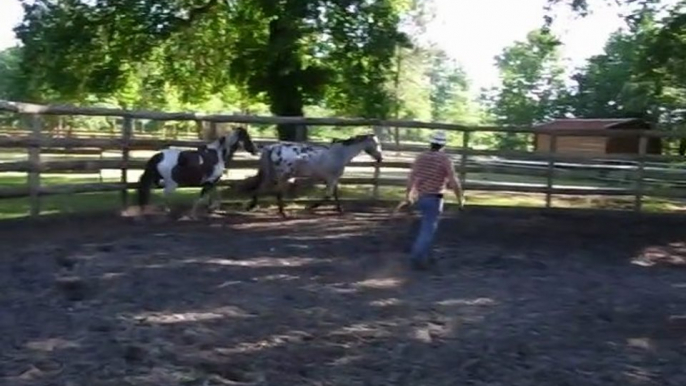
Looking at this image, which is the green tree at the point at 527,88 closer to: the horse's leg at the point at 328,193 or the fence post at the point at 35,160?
the horse's leg at the point at 328,193

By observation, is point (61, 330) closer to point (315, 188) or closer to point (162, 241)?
point (162, 241)

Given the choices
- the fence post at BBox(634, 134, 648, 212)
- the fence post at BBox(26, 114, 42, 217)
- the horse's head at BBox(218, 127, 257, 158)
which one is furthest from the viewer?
the fence post at BBox(634, 134, 648, 212)

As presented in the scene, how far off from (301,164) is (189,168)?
1874 millimetres

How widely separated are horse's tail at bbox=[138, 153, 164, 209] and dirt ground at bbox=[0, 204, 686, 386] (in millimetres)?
800

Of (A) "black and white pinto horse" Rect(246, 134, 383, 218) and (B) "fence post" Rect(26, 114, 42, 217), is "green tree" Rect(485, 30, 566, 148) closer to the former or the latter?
(A) "black and white pinto horse" Rect(246, 134, 383, 218)

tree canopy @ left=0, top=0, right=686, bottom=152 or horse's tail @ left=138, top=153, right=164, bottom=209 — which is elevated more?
tree canopy @ left=0, top=0, right=686, bottom=152

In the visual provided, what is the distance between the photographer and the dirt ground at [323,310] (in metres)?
5.14

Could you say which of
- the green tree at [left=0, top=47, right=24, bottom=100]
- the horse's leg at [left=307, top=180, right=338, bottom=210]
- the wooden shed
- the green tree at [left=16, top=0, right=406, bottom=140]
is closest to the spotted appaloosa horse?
the horse's leg at [left=307, top=180, right=338, bottom=210]

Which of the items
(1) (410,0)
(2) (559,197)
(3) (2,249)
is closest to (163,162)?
(3) (2,249)

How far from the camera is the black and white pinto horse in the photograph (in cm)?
1300

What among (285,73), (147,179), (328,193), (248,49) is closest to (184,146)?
(147,179)

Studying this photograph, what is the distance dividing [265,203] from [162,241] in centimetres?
424

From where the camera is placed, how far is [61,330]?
565cm

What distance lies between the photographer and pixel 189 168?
11.9 metres
